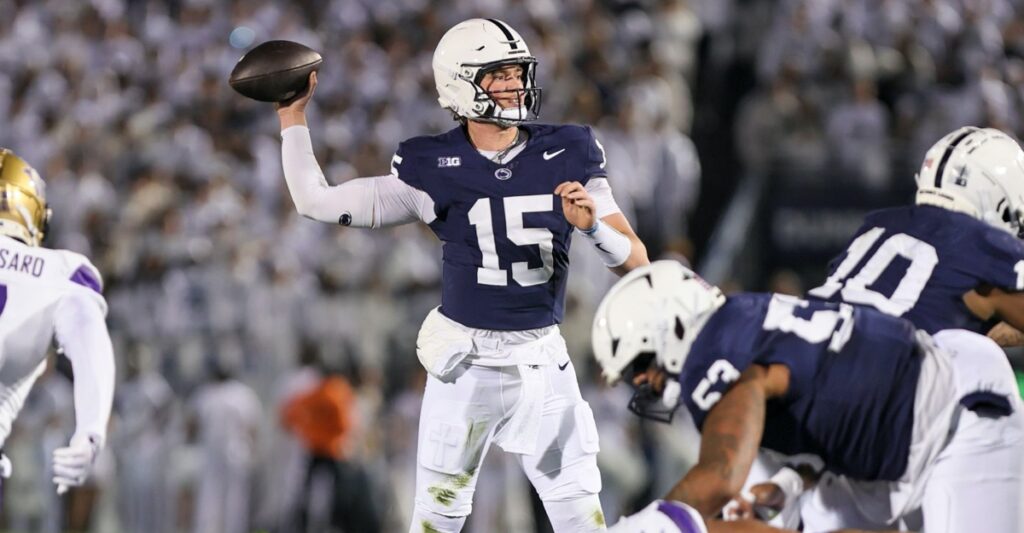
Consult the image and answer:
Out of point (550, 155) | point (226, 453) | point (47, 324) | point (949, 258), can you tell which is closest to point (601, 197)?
point (550, 155)

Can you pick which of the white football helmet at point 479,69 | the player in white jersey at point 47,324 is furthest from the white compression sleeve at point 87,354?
the white football helmet at point 479,69

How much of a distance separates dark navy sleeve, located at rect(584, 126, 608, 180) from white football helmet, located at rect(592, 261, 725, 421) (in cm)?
127

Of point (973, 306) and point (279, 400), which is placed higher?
point (973, 306)

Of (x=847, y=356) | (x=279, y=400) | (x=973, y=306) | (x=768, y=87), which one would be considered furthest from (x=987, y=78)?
(x=847, y=356)

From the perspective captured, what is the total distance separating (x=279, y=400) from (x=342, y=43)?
3968mm

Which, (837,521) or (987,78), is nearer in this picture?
(837,521)

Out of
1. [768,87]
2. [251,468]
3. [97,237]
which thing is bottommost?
[251,468]

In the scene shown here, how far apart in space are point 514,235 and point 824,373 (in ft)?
4.71

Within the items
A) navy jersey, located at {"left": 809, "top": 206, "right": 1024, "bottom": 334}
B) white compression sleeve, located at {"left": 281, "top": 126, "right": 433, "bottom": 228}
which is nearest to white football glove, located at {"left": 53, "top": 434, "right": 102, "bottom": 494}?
white compression sleeve, located at {"left": 281, "top": 126, "right": 433, "bottom": 228}

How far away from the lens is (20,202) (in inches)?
225

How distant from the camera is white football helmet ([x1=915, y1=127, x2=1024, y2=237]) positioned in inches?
209

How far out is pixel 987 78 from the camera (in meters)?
12.3

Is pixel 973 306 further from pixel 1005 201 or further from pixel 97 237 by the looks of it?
pixel 97 237

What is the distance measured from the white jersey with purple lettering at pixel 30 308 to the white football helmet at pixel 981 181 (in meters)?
2.97
